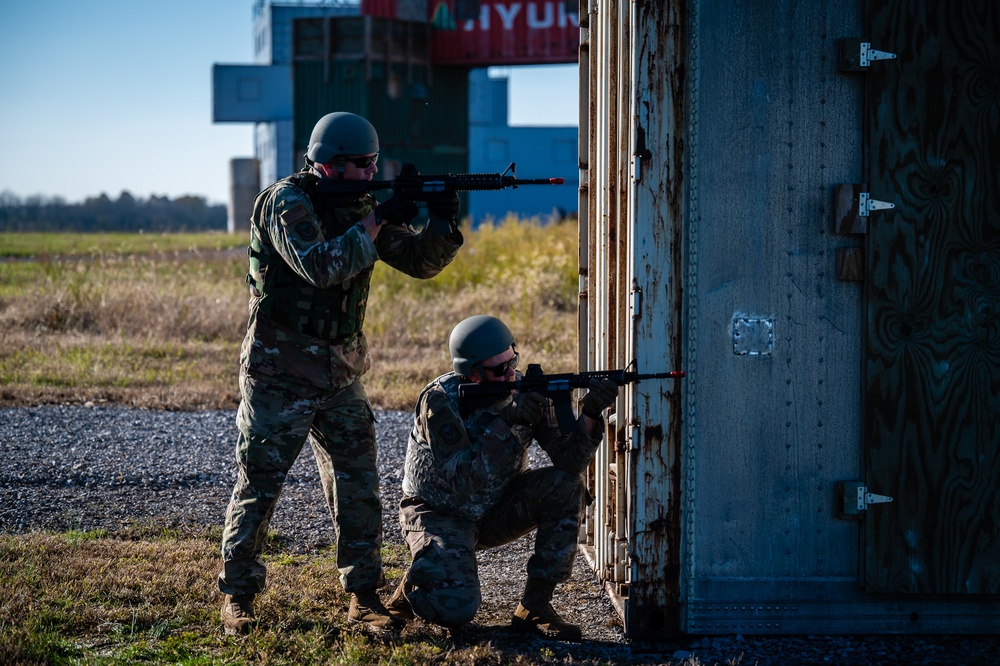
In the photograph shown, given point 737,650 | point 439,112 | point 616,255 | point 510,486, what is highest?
point 439,112

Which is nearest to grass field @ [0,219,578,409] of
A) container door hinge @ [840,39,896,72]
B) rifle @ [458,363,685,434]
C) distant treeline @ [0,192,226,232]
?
rifle @ [458,363,685,434]

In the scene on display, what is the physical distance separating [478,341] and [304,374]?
0.72 metres

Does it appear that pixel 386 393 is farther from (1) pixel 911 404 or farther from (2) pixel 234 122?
(2) pixel 234 122

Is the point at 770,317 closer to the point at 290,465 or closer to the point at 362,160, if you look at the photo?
the point at 362,160

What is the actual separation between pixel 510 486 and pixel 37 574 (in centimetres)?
220

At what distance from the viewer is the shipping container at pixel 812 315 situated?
412cm

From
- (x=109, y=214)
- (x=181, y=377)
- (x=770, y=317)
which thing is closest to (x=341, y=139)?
(x=770, y=317)

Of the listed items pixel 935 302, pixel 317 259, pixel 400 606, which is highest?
pixel 317 259

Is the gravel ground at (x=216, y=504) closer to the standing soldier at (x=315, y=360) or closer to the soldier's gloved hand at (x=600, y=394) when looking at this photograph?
the standing soldier at (x=315, y=360)

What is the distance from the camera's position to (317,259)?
13.4 feet

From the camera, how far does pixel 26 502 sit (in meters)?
6.20

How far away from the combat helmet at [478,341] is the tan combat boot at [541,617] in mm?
922

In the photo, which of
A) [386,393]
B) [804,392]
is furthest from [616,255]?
[386,393]

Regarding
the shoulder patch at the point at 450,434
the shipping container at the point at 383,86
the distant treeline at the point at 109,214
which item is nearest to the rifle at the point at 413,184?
the shoulder patch at the point at 450,434
